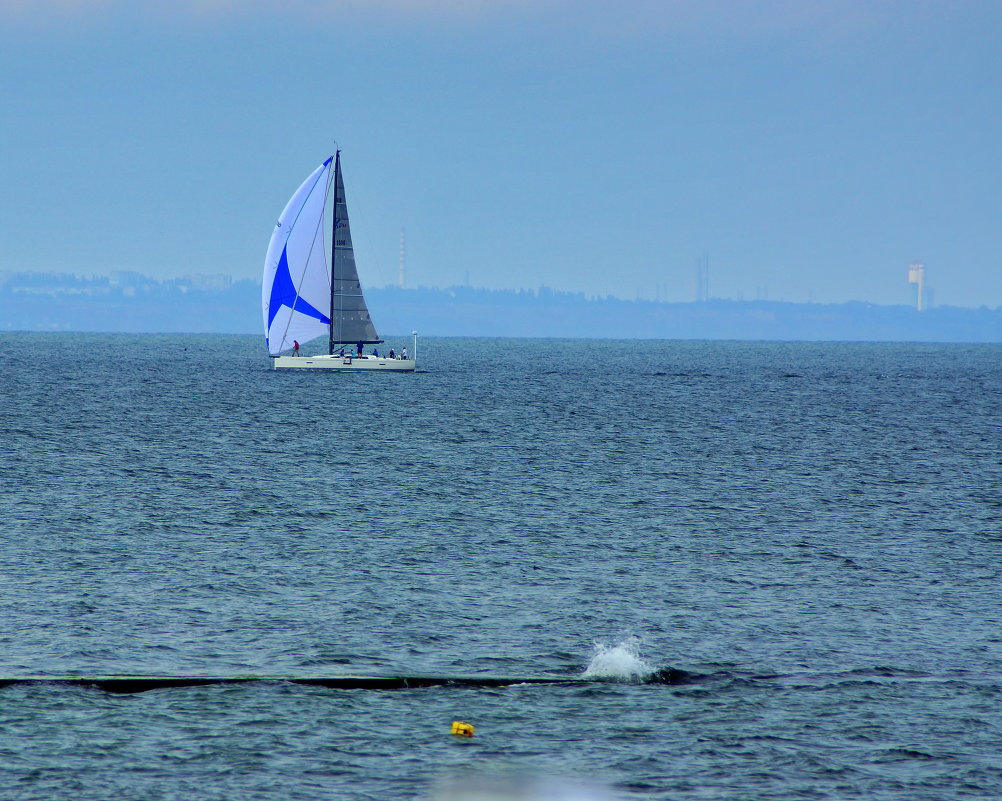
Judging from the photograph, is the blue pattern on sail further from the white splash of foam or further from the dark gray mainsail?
the white splash of foam

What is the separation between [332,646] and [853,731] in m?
11.1

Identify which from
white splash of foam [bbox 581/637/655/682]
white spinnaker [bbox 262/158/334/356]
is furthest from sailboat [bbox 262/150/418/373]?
white splash of foam [bbox 581/637/655/682]

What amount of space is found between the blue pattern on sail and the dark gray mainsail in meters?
2.84

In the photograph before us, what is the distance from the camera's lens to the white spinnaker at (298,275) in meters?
130

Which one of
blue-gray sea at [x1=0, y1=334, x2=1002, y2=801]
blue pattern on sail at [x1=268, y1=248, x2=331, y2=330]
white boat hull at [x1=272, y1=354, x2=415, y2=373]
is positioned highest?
blue pattern on sail at [x1=268, y1=248, x2=331, y2=330]

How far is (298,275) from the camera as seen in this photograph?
129750 millimetres

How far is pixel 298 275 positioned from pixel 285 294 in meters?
2.17

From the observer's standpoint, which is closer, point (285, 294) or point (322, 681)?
point (322, 681)

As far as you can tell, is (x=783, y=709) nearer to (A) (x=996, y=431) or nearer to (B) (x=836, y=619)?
(B) (x=836, y=619)

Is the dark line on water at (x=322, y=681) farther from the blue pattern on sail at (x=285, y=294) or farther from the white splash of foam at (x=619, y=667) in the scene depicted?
the blue pattern on sail at (x=285, y=294)

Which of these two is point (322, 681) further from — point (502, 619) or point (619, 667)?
point (502, 619)

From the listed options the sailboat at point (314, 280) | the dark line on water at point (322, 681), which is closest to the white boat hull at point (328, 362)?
the sailboat at point (314, 280)

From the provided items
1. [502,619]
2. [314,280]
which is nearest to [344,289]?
[314,280]

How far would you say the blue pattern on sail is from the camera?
129375 millimetres
